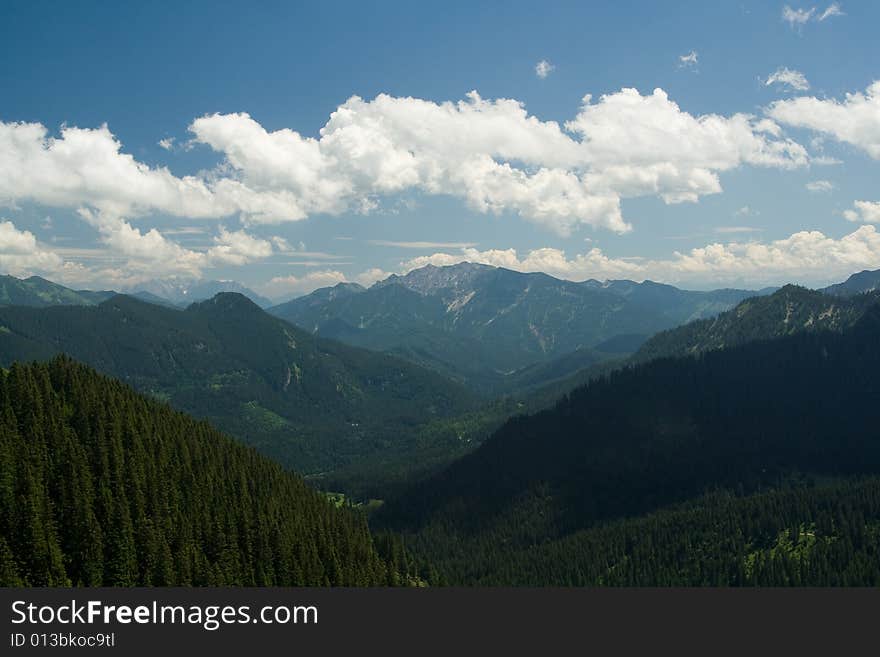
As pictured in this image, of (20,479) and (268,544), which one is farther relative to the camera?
(268,544)

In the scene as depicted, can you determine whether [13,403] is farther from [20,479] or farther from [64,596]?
[64,596]

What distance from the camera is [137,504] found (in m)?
113

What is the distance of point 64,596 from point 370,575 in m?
87.9

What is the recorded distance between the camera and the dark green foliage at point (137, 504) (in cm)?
9450

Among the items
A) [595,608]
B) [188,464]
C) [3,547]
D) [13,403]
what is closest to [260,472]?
[188,464]

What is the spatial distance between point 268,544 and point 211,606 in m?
72.4

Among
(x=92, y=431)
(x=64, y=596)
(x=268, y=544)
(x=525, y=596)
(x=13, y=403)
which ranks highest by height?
(x=13, y=403)

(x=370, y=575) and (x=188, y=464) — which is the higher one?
(x=188, y=464)

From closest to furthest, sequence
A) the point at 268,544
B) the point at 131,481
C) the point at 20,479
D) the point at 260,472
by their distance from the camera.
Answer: the point at 20,479
the point at 131,481
the point at 268,544
the point at 260,472

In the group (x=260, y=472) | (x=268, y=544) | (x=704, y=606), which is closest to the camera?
(x=704, y=606)

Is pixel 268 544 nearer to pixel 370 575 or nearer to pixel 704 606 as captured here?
pixel 370 575

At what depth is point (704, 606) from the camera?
72.4 meters

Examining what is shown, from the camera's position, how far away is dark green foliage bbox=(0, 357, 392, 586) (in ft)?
310

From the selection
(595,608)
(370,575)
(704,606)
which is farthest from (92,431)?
(704,606)
